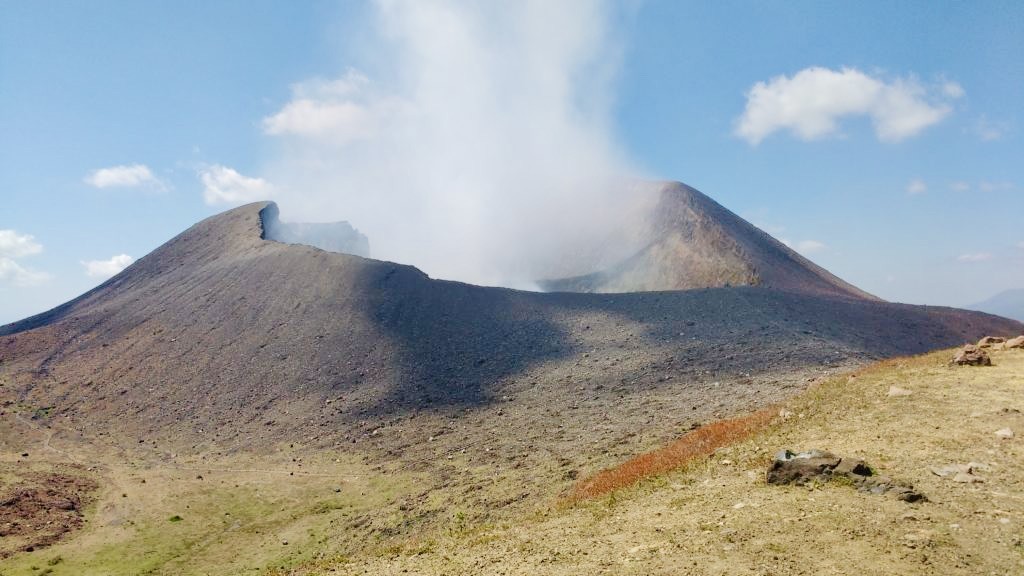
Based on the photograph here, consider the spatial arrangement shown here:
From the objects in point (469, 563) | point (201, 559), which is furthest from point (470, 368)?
point (469, 563)

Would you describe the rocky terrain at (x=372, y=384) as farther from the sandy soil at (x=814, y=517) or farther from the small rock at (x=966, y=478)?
the small rock at (x=966, y=478)

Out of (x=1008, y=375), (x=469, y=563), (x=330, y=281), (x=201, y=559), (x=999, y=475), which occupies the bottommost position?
(x=201, y=559)

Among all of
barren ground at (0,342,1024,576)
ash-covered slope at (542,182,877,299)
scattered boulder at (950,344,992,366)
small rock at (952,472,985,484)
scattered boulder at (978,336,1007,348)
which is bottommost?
barren ground at (0,342,1024,576)

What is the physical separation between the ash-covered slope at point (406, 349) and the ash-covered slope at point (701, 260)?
13.1 m

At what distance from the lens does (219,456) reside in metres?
30.8

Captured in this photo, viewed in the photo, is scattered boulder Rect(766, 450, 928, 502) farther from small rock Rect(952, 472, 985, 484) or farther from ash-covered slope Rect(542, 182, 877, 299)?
ash-covered slope Rect(542, 182, 877, 299)

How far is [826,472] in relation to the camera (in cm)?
1170

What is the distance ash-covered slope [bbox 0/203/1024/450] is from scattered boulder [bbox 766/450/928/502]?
488 inches

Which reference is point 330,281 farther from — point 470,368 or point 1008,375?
point 1008,375

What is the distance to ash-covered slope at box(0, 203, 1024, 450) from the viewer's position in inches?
1291

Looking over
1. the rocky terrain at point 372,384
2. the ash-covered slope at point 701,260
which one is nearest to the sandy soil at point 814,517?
the rocky terrain at point 372,384

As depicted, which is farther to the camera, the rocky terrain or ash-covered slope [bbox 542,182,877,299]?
ash-covered slope [bbox 542,182,877,299]

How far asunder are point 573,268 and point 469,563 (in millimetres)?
71118

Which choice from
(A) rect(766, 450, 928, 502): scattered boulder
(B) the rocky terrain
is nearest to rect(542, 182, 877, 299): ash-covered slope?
(B) the rocky terrain
